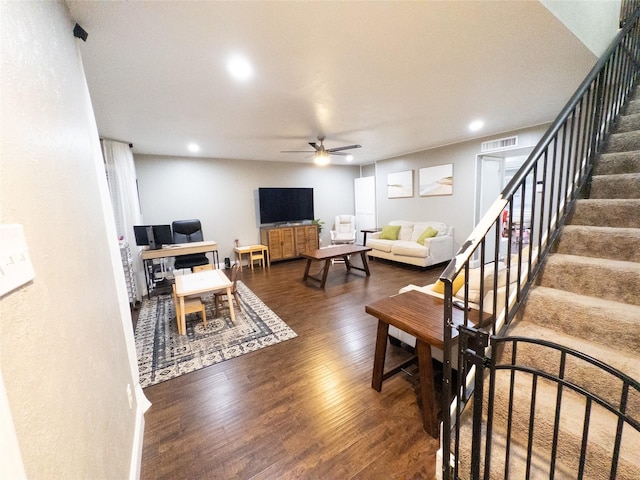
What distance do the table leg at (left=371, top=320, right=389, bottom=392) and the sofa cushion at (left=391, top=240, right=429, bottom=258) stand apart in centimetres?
331

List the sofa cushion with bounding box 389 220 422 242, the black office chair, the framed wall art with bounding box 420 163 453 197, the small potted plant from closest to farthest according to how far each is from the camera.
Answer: the black office chair, the framed wall art with bounding box 420 163 453 197, the sofa cushion with bounding box 389 220 422 242, the small potted plant

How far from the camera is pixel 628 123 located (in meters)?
2.33

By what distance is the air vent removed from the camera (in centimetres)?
428

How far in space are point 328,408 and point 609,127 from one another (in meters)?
3.48

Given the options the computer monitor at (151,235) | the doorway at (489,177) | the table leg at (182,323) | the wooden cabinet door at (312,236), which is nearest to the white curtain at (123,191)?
the computer monitor at (151,235)

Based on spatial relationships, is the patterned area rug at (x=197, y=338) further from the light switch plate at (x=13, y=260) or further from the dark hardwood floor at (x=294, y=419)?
the light switch plate at (x=13, y=260)

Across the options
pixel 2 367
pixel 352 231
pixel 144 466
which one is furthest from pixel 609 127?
pixel 352 231

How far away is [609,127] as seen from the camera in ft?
7.75

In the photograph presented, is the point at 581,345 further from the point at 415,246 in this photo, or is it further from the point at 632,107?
the point at 415,246

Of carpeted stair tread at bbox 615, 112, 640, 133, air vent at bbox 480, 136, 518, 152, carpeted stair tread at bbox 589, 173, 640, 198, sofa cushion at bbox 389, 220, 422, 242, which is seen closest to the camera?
carpeted stair tread at bbox 589, 173, 640, 198

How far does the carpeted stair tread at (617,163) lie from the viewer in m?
1.98

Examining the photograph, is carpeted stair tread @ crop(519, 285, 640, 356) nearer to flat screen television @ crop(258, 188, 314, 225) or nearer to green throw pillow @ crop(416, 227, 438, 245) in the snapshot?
green throw pillow @ crop(416, 227, 438, 245)

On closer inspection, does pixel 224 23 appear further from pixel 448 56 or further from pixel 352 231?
pixel 352 231

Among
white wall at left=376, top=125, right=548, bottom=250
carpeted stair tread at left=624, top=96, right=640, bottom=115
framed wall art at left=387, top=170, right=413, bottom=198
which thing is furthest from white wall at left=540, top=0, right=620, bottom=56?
framed wall art at left=387, top=170, right=413, bottom=198
